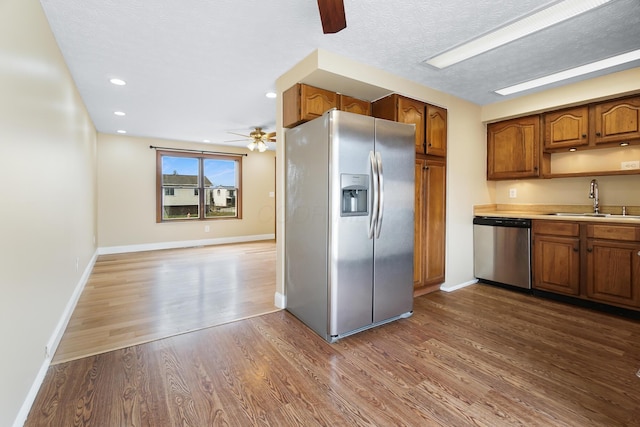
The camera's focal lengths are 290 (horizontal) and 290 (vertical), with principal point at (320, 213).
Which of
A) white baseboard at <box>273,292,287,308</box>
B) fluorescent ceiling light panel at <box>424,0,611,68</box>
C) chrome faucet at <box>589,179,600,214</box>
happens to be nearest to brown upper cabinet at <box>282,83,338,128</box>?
fluorescent ceiling light panel at <box>424,0,611,68</box>

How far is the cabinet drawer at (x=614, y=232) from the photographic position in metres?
2.74

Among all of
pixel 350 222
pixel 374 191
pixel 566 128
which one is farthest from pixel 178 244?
pixel 566 128

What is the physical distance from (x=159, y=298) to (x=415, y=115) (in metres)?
3.55

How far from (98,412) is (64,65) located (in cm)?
298

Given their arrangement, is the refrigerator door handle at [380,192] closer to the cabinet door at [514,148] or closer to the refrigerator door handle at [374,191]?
the refrigerator door handle at [374,191]

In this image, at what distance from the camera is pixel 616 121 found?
10.00 feet

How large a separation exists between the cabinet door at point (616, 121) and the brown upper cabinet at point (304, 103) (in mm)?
2878

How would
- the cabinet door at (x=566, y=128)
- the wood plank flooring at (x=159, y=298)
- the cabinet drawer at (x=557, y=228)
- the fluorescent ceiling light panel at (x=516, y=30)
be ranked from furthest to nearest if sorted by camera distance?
the cabinet door at (x=566, y=128)
the cabinet drawer at (x=557, y=228)
the wood plank flooring at (x=159, y=298)
the fluorescent ceiling light panel at (x=516, y=30)

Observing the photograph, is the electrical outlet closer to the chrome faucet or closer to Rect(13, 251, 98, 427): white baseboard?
the chrome faucet

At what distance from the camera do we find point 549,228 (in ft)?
10.8

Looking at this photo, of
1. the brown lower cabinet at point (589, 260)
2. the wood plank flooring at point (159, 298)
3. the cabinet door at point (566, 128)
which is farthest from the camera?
the cabinet door at point (566, 128)

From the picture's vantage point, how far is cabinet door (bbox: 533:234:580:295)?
311cm

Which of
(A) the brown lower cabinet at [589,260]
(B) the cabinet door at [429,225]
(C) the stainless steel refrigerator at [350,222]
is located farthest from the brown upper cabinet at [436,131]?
(A) the brown lower cabinet at [589,260]

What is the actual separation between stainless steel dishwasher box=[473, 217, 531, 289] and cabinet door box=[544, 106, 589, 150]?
39.1 inches
